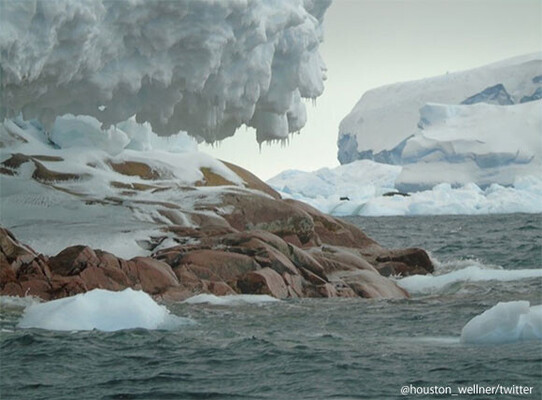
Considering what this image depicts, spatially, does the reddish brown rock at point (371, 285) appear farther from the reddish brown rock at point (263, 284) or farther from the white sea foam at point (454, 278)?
the reddish brown rock at point (263, 284)

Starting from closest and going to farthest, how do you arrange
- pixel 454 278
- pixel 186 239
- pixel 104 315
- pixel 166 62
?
pixel 104 315, pixel 166 62, pixel 186 239, pixel 454 278

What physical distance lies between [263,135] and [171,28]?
7130 millimetres

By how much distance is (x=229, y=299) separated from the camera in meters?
16.1

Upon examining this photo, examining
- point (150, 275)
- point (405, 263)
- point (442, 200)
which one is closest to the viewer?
point (150, 275)

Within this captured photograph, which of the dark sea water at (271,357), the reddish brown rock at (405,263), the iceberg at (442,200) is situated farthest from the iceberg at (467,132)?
the dark sea water at (271,357)

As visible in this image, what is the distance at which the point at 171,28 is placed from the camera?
1798cm

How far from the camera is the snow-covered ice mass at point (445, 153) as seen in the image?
70.2m

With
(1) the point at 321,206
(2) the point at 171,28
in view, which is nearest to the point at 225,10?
(2) the point at 171,28

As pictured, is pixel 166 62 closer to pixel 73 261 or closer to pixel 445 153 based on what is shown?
pixel 73 261

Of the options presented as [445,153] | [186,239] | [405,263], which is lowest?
[405,263]

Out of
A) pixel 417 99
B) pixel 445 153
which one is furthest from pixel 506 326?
pixel 417 99

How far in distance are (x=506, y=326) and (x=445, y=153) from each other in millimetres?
68045

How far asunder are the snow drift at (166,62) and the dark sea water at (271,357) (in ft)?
15.1

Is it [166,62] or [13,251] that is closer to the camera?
[13,251]
